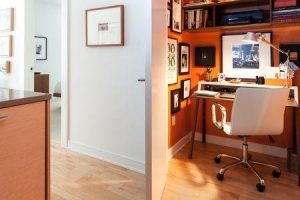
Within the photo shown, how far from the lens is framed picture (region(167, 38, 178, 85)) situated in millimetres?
2656

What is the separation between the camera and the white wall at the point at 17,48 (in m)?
3.85

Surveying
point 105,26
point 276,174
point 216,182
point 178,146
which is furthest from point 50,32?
point 276,174

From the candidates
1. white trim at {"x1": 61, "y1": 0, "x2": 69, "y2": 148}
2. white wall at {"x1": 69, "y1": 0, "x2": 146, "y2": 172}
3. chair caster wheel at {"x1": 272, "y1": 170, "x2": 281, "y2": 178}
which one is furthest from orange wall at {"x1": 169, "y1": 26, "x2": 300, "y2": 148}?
white trim at {"x1": 61, "y1": 0, "x2": 69, "y2": 148}

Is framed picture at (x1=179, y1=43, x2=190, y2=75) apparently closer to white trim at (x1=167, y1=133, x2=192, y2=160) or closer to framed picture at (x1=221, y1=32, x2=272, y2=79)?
framed picture at (x1=221, y1=32, x2=272, y2=79)

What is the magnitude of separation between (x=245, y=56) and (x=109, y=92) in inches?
65.4

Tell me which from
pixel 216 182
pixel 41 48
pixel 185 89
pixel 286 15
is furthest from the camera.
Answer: pixel 41 48

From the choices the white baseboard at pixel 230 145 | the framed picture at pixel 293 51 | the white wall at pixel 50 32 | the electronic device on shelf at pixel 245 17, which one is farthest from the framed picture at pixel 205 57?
the white wall at pixel 50 32

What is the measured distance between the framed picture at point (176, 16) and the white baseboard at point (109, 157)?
146 centimetres

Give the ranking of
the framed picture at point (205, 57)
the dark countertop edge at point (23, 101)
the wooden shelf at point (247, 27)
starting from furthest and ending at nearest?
1. the framed picture at point (205, 57)
2. the wooden shelf at point (247, 27)
3. the dark countertop edge at point (23, 101)

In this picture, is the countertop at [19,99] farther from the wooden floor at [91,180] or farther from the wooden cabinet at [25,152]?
the wooden floor at [91,180]

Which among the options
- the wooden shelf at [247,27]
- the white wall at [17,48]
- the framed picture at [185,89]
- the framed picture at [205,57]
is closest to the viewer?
the wooden shelf at [247,27]

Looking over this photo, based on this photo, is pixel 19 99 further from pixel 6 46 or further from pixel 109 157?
pixel 6 46

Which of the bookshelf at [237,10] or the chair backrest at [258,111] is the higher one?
the bookshelf at [237,10]

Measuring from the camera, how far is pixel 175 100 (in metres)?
2.84
